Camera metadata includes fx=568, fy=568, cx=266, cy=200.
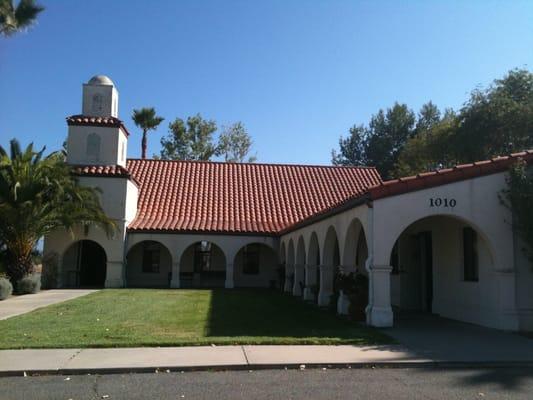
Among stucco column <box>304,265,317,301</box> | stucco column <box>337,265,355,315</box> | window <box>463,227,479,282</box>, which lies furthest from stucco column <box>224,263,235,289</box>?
window <box>463,227,479,282</box>

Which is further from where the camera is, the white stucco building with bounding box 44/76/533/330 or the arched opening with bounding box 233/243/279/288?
the arched opening with bounding box 233/243/279/288

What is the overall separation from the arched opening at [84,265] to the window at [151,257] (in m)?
2.04

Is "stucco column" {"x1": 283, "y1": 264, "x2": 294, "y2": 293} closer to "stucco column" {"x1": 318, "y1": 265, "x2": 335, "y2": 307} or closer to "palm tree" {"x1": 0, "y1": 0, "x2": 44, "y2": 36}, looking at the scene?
"stucco column" {"x1": 318, "y1": 265, "x2": 335, "y2": 307}

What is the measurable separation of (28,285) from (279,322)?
12965 mm

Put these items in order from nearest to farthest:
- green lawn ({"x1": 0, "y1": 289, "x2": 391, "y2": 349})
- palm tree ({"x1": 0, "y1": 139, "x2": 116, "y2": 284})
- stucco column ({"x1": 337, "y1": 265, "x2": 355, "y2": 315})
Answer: green lawn ({"x1": 0, "y1": 289, "x2": 391, "y2": 349}) → stucco column ({"x1": 337, "y1": 265, "x2": 355, "y2": 315}) → palm tree ({"x1": 0, "y1": 139, "x2": 116, "y2": 284})

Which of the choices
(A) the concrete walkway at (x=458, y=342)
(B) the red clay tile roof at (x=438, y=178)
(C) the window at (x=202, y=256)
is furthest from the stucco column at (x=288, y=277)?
(B) the red clay tile roof at (x=438, y=178)

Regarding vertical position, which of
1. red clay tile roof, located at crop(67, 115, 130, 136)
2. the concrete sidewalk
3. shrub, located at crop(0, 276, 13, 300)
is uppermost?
red clay tile roof, located at crop(67, 115, 130, 136)

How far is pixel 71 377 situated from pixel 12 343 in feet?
9.22

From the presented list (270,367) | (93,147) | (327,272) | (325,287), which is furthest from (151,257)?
(270,367)

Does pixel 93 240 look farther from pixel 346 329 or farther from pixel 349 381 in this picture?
pixel 349 381

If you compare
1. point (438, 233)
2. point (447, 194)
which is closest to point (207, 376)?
point (447, 194)

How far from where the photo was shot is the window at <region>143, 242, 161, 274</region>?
2884 centimetres

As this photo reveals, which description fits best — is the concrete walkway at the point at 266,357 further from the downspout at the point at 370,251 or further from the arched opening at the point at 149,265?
the arched opening at the point at 149,265

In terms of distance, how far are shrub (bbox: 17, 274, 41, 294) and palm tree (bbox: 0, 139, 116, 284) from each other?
58 cm
